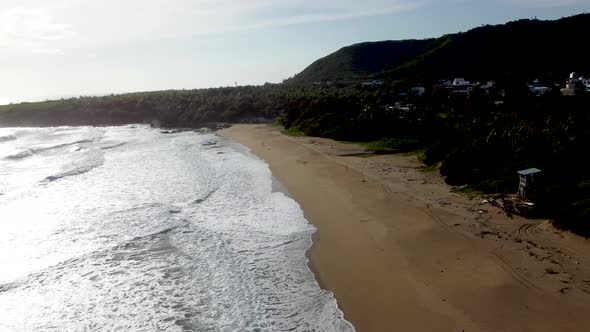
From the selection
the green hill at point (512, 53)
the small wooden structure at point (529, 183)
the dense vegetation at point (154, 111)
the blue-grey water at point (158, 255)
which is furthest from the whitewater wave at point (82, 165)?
the green hill at point (512, 53)

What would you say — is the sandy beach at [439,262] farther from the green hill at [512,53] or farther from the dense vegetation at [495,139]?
the green hill at [512,53]

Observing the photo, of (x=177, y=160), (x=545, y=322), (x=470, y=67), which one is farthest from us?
(x=470, y=67)

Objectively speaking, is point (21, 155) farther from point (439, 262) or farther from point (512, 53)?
point (512, 53)

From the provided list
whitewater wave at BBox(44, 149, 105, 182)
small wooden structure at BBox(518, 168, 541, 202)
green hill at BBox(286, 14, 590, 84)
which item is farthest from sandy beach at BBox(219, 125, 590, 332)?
green hill at BBox(286, 14, 590, 84)

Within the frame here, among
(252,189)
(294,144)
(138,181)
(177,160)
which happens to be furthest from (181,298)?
(294,144)

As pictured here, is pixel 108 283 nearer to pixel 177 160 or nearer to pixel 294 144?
pixel 177 160

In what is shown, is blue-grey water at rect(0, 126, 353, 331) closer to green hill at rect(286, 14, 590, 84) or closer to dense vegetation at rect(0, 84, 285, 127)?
dense vegetation at rect(0, 84, 285, 127)

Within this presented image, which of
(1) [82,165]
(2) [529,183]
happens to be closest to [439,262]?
(2) [529,183]
